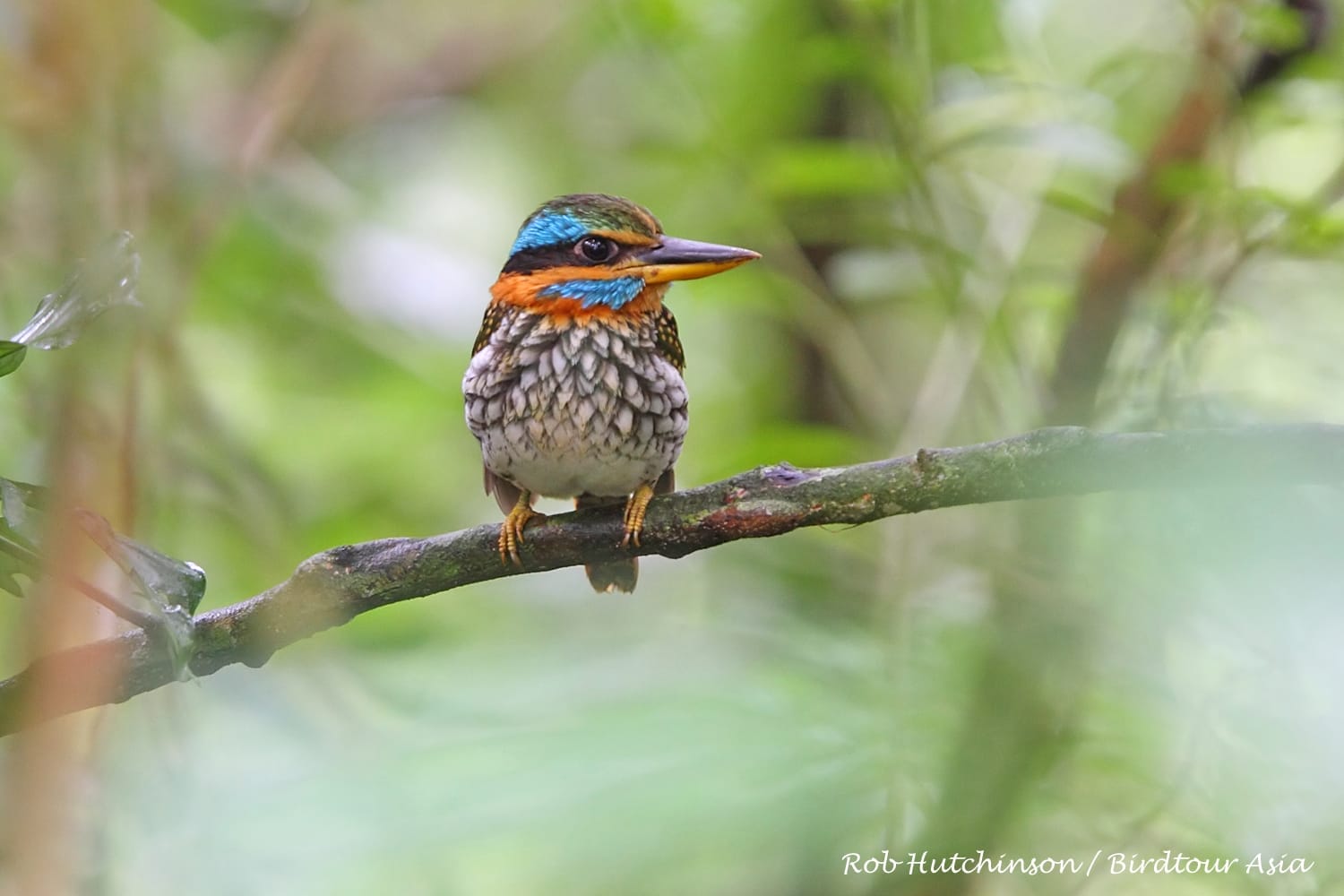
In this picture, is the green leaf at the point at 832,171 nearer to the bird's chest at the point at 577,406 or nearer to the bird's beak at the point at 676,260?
the bird's beak at the point at 676,260

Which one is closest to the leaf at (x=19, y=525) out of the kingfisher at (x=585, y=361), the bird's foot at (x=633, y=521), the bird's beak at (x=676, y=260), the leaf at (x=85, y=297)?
the leaf at (x=85, y=297)

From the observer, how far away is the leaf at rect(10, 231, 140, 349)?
57.7 inches

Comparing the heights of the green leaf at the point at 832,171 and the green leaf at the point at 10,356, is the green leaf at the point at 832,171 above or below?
above

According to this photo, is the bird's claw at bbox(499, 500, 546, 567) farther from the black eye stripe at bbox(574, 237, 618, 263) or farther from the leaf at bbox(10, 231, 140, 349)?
the leaf at bbox(10, 231, 140, 349)

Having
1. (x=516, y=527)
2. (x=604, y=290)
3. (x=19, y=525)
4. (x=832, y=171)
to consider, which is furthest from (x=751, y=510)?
(x=832, y=171)

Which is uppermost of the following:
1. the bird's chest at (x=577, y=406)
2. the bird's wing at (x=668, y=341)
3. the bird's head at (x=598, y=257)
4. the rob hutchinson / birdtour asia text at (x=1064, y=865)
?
the bird's head at (x=598, y=257)

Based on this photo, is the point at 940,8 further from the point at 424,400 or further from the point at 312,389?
the point at 312,389

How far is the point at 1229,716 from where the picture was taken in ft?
7.61

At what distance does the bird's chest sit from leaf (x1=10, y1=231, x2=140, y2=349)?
138 centimetres

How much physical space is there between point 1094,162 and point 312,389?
3026mm

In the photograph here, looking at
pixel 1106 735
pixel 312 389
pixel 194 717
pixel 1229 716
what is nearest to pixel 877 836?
pixel 1106 735

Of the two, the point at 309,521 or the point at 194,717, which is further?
the point at 309,521

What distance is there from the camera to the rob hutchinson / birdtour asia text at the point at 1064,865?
269 centimetres

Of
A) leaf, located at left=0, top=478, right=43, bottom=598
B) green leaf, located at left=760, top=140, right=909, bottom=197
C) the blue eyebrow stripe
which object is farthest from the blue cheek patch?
leaf, located at left=0, top=478, right=43, bottom=598
